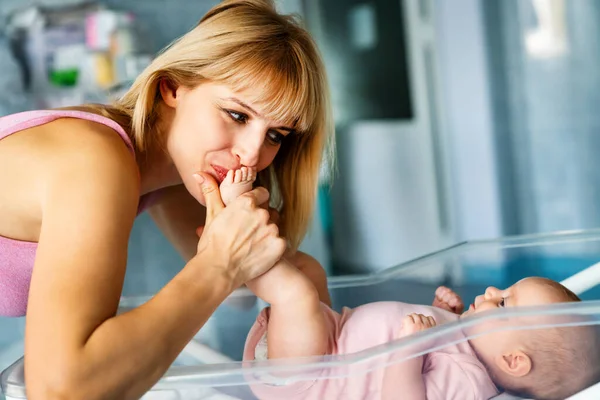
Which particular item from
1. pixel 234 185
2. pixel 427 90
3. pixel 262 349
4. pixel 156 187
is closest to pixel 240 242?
pixel 234 185

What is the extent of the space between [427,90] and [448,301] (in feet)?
5.33

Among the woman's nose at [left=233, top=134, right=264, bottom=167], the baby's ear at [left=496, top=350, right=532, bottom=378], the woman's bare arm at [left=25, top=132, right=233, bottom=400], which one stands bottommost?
the baby's ear at [left=496, top=350, right=532, bottom=378]

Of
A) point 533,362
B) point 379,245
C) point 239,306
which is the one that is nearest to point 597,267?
point 533,362

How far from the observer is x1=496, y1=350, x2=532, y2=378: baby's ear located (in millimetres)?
1007

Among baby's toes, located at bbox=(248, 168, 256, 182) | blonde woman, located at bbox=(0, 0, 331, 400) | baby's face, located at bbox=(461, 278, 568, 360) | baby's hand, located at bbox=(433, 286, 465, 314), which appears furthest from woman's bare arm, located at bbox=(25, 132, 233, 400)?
baby's hand, located at bbox=(433, 286, 465, 314)

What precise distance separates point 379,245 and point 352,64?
78 cm

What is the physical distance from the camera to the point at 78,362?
2.66 feet

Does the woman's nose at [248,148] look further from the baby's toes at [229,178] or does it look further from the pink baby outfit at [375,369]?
the pink baby outfit at [375,369]

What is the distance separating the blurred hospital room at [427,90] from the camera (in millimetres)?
2682

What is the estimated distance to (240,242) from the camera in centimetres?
102

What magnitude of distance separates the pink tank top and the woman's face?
11cm

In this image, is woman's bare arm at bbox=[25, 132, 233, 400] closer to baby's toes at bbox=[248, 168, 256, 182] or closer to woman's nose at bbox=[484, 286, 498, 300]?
baby's toes at bbox=[248, 168, 256, 182]

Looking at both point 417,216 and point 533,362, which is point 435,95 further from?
point 533,362

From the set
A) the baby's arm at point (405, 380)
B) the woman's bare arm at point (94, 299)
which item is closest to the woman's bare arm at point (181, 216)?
the woman's bare arm at point (94, 299)
